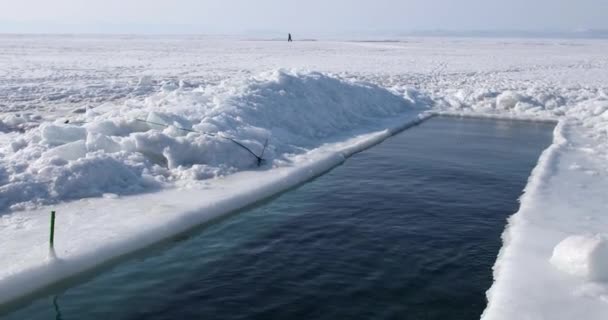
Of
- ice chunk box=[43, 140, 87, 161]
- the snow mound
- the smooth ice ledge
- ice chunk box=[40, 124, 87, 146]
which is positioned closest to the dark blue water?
the smooth ice ledge

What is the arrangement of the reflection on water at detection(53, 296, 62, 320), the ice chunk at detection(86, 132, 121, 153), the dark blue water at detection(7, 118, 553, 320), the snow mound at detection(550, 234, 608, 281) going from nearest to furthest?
the reflection on water at detection(53, 296, 62, 320) < the dark blue water at detection(7, 118, 553, 320) < the snow mound at detection(550, 234, 608, 281) < the ice chunk at detection(86, 132, 121, 153)

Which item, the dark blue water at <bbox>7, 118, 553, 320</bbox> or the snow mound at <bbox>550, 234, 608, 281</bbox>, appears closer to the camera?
the dark blue water at <bbox>7, 118, 553, 320</bbox>

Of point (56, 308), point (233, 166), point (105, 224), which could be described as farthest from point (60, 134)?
point (56, 308)

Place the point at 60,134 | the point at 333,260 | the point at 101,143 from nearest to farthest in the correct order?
1. the point at 333,260
2. the point at 101,143
3. the point at 60,134

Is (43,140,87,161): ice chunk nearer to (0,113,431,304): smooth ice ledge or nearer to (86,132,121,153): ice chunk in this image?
(86,132,121,153): ice chunk

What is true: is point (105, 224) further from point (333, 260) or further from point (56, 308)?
point (333, 260)
